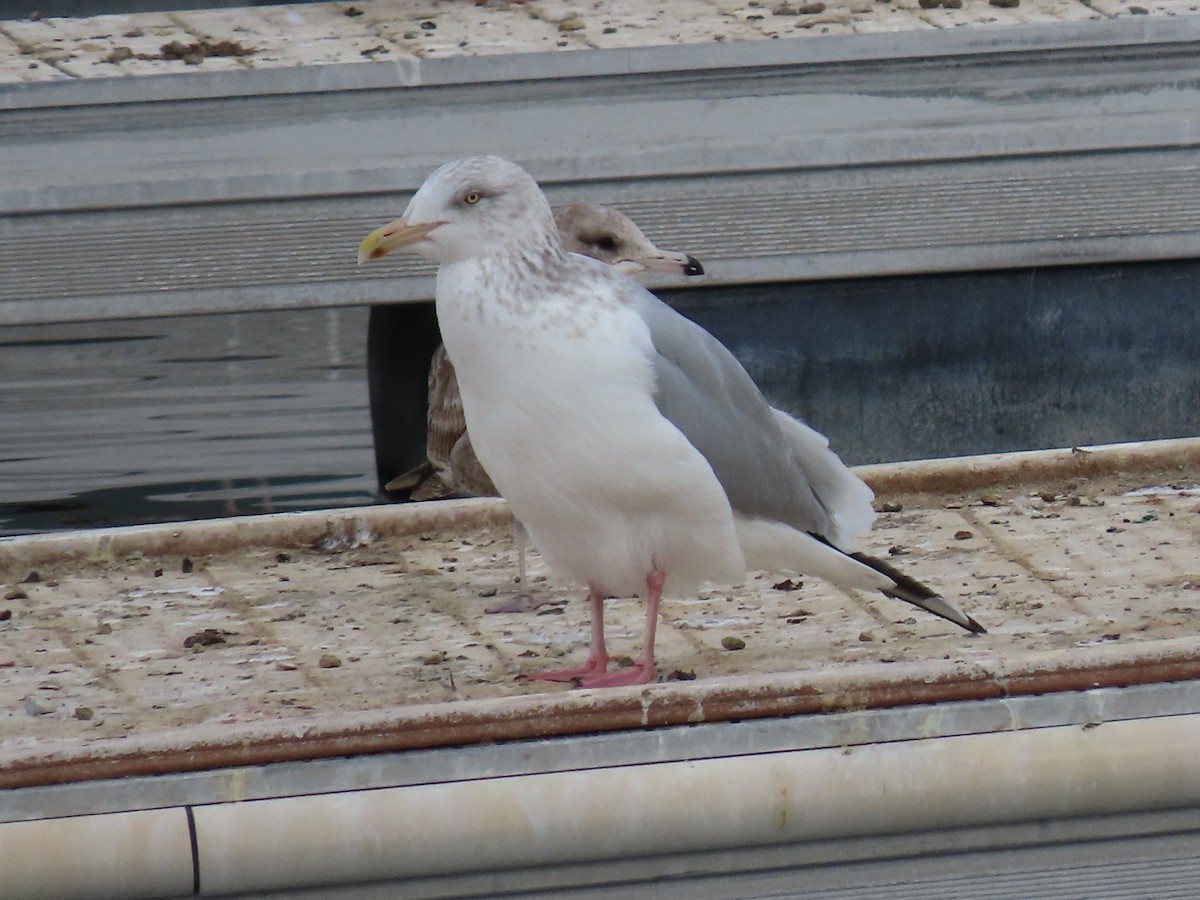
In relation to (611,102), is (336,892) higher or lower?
lower

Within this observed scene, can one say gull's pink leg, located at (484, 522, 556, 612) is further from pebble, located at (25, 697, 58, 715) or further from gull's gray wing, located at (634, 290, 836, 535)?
pebble, located at (25, 697, 58, 715)

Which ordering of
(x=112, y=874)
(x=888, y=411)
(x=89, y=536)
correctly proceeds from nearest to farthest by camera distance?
(x=112, y=874)
(x=89, y=536)
(x=888, y=411)

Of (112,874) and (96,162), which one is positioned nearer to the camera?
(112,874)

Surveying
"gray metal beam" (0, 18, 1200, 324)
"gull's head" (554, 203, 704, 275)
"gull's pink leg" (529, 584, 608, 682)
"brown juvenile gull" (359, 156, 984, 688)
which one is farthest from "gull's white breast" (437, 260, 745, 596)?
"gray metal beam" (0, 18, 1200, 324)

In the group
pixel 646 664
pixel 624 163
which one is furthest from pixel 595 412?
pixel 624 163

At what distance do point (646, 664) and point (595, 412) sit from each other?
15.9 inches

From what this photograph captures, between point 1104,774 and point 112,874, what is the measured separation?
4.13 ft

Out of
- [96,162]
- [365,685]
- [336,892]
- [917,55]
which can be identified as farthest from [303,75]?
[336,892]

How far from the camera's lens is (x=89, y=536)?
11.6 feet

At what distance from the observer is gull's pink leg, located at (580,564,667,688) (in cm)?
288

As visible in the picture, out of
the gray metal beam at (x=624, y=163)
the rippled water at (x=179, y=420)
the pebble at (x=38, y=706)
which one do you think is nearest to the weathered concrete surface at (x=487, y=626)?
the pebble at (x=38, y=706)

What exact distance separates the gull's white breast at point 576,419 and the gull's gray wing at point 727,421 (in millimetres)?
44

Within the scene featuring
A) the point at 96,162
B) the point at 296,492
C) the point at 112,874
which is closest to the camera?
the point at 112,874

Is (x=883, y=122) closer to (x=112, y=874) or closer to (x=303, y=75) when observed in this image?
(x=303, y=75)
